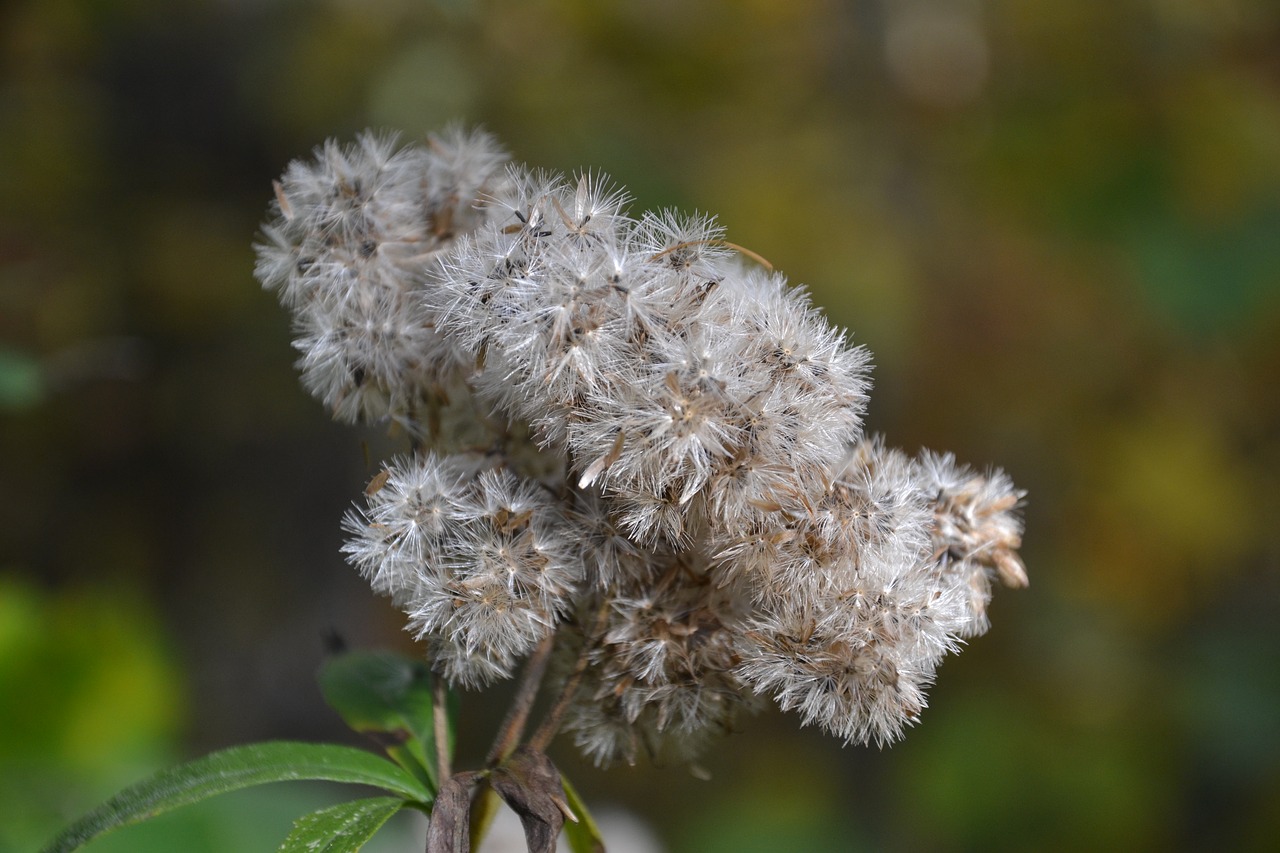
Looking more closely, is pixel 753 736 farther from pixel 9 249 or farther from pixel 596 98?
pixel 9 249

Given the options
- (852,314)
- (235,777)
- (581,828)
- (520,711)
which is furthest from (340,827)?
(852,314)

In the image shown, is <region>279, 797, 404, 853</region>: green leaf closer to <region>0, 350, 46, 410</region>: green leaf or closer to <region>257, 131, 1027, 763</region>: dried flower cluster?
<region>257, 131, 1027, 763</region>: dried flower cluster

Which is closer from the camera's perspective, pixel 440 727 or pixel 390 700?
pixel 440 727

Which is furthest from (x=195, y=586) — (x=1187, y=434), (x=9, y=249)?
(x=1187, y=434)

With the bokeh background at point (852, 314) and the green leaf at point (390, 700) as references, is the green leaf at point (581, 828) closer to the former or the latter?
the green leaf at point (390, 700)

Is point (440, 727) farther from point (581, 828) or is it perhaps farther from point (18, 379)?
point (18, 379)

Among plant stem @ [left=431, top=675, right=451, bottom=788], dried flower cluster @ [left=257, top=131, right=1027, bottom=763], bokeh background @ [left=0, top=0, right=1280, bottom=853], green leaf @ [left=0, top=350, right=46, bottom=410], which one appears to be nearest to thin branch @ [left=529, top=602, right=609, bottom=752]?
dried flower cluster @ [left=257, top=131, right=1027, bottom=763]

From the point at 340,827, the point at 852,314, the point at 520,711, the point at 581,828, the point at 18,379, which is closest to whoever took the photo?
the point at 340,827
